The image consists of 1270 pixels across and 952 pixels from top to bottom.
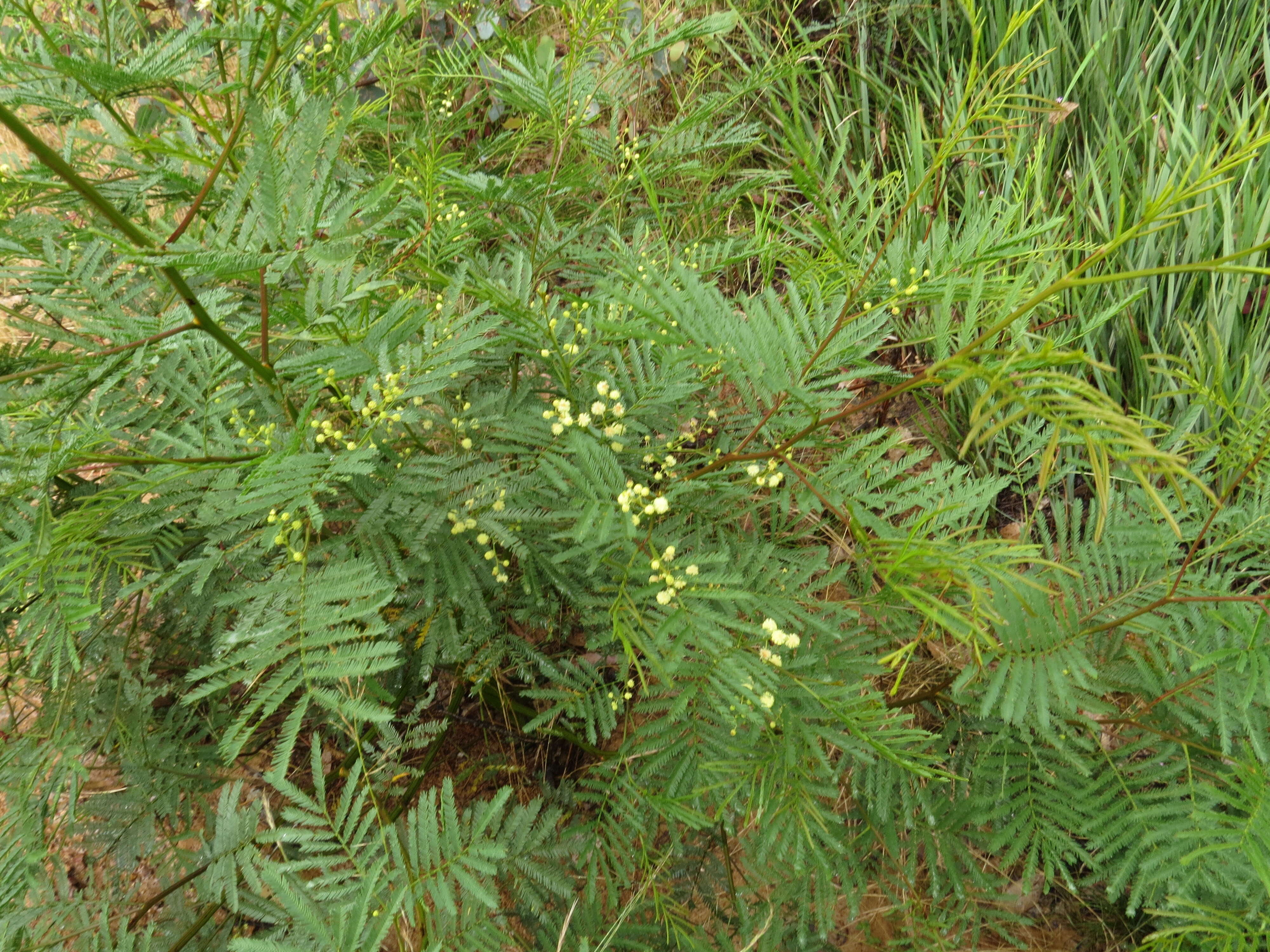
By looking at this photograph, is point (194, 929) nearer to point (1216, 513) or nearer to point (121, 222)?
point (121, 222)

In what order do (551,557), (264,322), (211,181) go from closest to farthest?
(211,181), (264,322), (551,557)

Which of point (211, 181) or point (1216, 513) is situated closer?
point (211, 181)

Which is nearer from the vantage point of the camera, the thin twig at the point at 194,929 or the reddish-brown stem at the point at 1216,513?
the reddish-brown stem at the point at 1216,513

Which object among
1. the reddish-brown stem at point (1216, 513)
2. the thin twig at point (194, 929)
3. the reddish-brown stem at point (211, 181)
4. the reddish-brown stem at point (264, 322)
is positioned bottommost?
the reddish-brown stem at point (1216, 513)

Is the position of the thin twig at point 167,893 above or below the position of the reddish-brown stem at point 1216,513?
above

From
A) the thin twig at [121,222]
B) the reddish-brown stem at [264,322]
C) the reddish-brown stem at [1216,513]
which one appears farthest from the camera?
the reddish-brown stem at [1216,513]

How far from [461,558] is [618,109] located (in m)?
0.96

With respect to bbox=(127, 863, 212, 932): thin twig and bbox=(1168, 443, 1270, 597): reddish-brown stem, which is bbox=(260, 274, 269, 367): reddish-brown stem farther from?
bbox=(1168, 443, 1270, 597): reddish-brown stem

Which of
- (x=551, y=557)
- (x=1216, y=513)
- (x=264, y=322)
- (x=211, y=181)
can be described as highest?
(x=211, y=181)

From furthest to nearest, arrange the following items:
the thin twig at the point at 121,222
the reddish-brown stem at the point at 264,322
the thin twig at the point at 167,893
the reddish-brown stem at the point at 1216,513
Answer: the thin twig at the point at 167,893 → the reddish-brown stem at the point at 1216,513 → the reddish-brown stem at the point at 264,322 → the thin twig at the point at 121,222

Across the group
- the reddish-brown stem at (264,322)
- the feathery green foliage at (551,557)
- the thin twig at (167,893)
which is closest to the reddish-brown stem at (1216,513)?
the feathery green foliage at (551,557)

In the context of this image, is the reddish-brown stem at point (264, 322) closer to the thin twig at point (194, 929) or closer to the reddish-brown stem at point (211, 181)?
the reddish-brown stem at point (211, 181)

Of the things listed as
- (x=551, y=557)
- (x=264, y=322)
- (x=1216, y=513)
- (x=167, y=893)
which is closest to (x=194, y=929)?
(x=167, y=893)

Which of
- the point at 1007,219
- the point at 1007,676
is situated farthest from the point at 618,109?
the point at 1007,676
